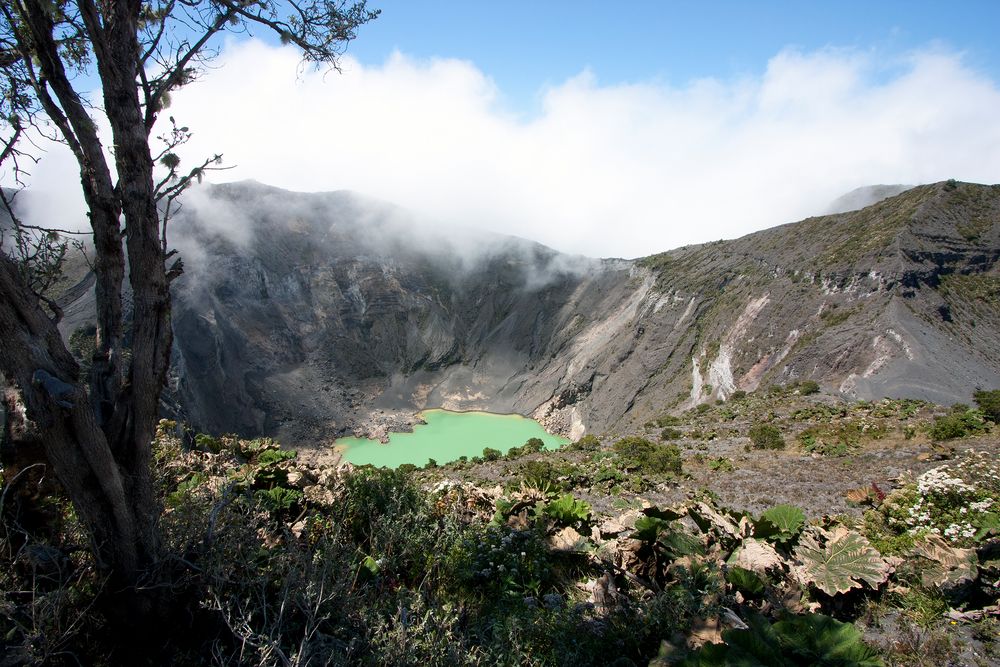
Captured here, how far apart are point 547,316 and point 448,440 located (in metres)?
24.2

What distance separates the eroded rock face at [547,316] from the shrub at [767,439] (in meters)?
10.2

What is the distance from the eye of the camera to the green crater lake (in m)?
39.3

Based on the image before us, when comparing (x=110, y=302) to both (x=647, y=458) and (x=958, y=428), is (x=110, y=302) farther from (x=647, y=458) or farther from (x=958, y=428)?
(x=958, y=428)

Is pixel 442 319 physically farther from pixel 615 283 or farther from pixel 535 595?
pixel 535 595

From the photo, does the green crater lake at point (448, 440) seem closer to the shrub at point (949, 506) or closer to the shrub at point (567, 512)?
the shrub at point (949, 506)

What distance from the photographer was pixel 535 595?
4.53 metres

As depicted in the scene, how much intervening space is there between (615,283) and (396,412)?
29400 mm

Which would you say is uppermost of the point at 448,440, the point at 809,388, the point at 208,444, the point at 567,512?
the point at 208,444

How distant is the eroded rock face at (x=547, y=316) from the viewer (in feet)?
97.1

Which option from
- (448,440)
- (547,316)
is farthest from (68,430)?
(547,316)

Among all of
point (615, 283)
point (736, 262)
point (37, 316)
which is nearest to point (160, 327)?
point (37, 316)

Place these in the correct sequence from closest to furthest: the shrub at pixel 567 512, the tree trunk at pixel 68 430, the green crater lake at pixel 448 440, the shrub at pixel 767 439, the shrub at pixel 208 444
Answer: the tree trunk at pixel 68 430
the shrub at pixel 567 512
the shrub at pixel 208 444
the shrub at pixel 767 439
the green crater lake at pixel 448 440

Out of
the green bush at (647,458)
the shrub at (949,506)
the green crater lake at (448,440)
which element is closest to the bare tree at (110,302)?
the shrub at (949,506)

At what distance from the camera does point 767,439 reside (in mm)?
17484
